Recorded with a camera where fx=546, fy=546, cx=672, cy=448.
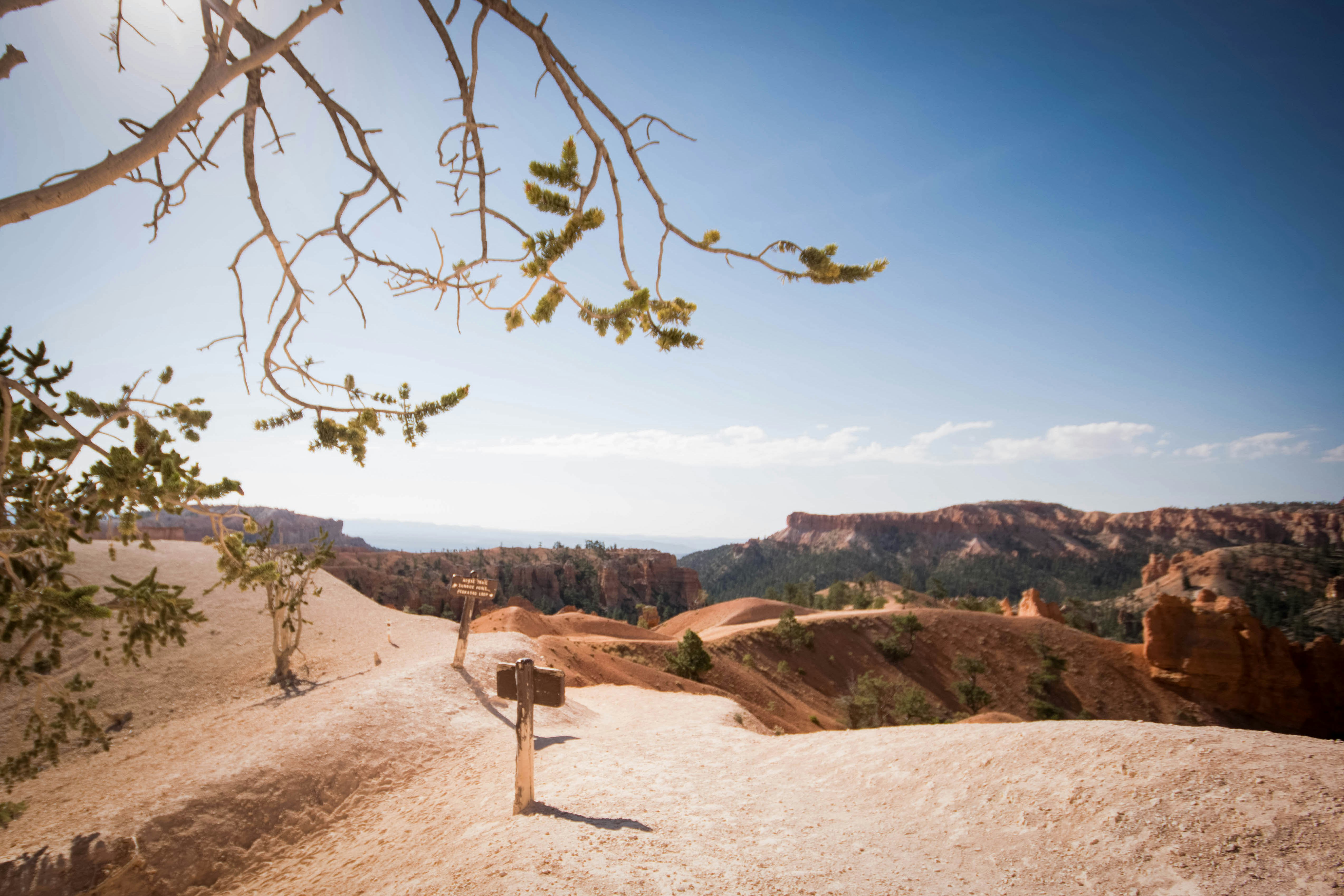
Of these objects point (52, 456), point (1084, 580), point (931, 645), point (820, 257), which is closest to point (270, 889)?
point (52, 456)

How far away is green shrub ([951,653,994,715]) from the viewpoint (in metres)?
32.1

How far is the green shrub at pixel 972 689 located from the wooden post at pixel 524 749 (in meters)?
33.9

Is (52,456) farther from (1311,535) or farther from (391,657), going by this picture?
(1311,535)

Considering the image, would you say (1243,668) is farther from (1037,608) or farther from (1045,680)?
(1045,680)

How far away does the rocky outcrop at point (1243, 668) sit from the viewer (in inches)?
1337

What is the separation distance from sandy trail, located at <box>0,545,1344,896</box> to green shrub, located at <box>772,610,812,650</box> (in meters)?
24.3

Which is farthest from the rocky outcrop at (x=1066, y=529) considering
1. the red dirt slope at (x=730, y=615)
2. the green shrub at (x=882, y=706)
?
the green shrub at (x=882, y=706)

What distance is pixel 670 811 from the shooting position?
5.94m

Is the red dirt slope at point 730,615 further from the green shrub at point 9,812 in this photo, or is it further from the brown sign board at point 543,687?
the brown sign board at point 543,687

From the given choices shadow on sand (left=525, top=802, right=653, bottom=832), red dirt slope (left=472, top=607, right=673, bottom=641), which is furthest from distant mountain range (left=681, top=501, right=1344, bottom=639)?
shadow on sand (left=525, top=802, right=653, bottom=832)

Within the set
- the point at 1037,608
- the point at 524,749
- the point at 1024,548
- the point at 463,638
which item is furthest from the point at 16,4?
the point at 1024,548

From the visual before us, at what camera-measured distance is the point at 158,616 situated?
4.95 meters

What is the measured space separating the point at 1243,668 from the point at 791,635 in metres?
28.4

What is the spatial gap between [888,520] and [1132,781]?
470ft
